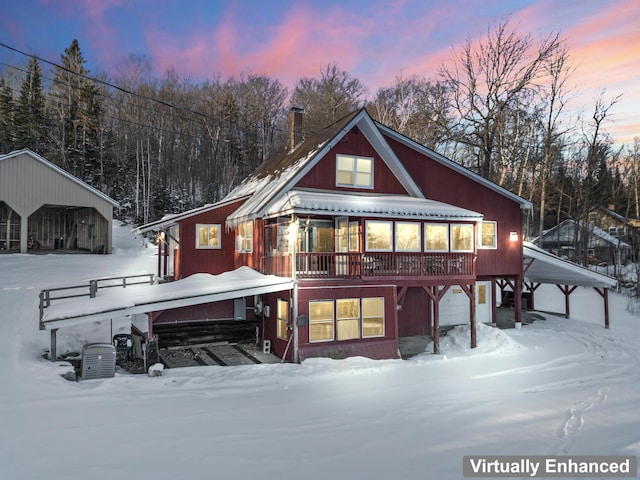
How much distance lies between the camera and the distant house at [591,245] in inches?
1667

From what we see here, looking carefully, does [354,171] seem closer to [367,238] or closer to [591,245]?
[367,238]

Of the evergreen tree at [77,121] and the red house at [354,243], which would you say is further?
the evergreen tree at [77,121]

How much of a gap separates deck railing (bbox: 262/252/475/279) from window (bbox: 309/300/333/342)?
1021mm

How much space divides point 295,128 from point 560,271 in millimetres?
15637

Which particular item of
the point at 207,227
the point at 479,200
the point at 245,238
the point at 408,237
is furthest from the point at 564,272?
the point at 207,227

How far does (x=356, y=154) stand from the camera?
1852 centimetres

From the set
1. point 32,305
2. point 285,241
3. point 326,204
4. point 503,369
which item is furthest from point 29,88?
point 503,369

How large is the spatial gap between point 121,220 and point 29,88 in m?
18.4

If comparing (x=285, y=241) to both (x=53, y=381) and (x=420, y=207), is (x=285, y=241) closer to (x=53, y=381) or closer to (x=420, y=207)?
(x=420, y=207)

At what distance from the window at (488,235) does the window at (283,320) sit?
10.2 metres

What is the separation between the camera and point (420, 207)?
16891mm

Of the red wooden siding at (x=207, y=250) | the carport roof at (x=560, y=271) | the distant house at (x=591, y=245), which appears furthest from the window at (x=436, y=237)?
the distant house at (x=591, y=245)

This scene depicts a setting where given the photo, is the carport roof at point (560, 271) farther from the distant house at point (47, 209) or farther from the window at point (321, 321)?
the distant house at point (47, 209)

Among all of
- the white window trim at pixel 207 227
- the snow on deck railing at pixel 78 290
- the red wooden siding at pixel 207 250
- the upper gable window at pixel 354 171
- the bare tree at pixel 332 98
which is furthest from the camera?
the bare tree at pixel 332 98
